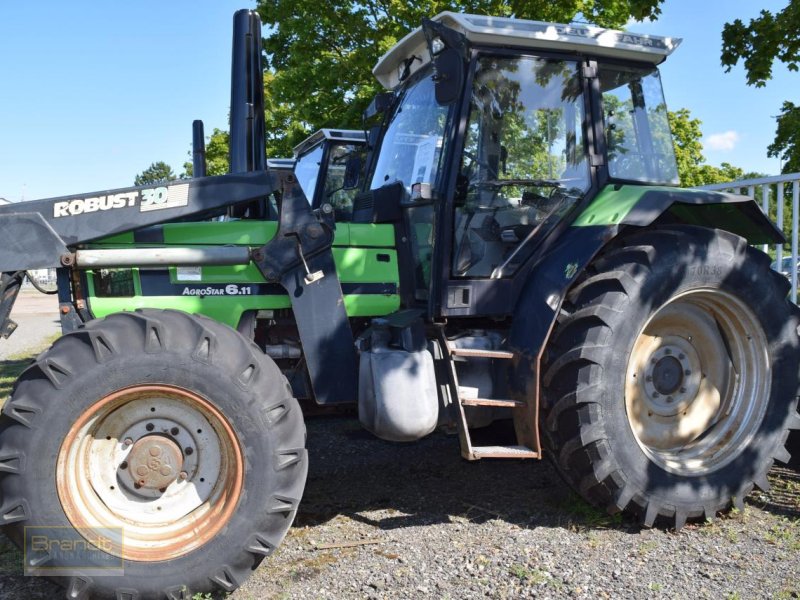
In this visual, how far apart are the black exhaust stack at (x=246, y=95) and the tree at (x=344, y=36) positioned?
670 cm

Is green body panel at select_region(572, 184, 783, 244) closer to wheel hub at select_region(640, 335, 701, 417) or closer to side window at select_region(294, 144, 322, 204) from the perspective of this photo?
wheel hub at select_region(640, 335, 701, 417)

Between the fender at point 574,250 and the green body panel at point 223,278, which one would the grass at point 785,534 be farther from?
the green body panel at point 223,278

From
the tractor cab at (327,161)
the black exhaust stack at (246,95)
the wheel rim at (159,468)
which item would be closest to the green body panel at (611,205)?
the black exhaust stack at (246,95)

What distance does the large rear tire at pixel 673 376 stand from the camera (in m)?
3.77

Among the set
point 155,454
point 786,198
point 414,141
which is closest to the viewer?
point 155,454

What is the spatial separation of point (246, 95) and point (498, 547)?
2.98 metres

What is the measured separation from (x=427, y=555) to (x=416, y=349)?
1071 mm

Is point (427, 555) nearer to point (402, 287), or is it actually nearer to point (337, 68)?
point (402, 287)

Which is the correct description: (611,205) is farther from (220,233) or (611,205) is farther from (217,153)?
(217,153)

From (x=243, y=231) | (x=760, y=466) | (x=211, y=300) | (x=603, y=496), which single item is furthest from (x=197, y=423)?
(x=760, y=466)

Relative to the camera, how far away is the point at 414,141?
4.45 m

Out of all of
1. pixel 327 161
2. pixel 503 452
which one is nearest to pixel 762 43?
pixel 327 161

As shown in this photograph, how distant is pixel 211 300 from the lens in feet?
13.1

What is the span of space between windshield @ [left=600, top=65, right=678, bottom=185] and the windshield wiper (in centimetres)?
39
